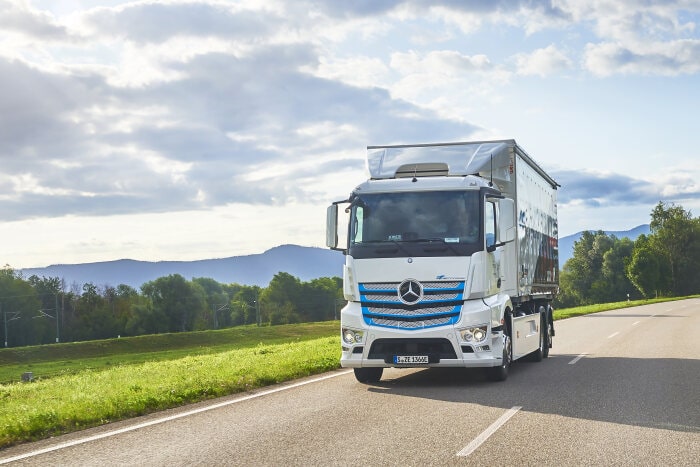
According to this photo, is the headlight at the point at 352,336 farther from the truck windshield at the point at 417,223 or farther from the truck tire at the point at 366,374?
the truck windshield at the point at 417,223

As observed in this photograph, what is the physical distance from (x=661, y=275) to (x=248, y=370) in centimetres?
9645

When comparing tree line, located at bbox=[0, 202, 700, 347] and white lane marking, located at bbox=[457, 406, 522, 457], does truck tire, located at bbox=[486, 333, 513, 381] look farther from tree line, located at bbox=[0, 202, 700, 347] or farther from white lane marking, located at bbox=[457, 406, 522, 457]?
tree line, located at bbox=[0, 202, 700, 347]

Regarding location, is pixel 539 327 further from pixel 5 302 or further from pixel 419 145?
pixel 5 302

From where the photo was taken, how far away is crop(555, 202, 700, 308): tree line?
100000 millimetres

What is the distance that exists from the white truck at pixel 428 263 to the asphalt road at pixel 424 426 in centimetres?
65

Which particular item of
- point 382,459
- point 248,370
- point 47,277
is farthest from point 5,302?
point 382,459

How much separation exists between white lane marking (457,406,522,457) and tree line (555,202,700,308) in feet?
311

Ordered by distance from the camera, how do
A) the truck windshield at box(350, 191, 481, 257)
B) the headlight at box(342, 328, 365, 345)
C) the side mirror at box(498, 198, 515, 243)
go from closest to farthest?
the truck windshield at box(350, 191, 481, 257)
the headlight at box(342, 328, 365, 345)
the side mirror at box(498, 198, 515, 243)

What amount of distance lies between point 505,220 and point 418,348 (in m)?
2.59

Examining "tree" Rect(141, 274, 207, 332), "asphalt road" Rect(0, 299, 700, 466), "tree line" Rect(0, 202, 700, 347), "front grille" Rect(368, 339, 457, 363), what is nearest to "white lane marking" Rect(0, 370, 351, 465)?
"asphalt road" Rect(0, 299, 700, 466)

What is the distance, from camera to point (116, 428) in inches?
362

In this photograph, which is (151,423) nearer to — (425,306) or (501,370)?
(425,306)

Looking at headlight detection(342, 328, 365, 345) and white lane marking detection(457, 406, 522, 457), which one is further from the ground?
headlight detection(342, 328, 365, 345)

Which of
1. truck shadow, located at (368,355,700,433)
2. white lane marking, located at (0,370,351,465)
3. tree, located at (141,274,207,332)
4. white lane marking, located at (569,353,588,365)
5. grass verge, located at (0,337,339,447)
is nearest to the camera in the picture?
white lane marking, located at (0,370,351,465)
